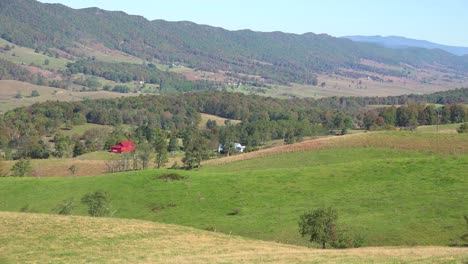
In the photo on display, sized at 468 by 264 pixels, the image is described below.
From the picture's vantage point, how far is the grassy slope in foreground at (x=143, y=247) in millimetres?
37938

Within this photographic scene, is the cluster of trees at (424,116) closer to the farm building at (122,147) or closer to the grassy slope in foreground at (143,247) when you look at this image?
the farm building at (122,147)

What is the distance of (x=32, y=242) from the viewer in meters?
46.5

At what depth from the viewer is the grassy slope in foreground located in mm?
37938

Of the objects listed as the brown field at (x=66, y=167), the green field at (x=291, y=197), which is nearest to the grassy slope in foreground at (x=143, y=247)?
the green field at (x=291, y=197)

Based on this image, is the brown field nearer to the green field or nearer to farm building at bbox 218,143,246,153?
farm building at bbox 218,143,246,153

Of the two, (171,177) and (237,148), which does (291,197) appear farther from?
(237,148)

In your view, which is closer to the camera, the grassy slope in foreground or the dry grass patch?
the grassy slope in foreground

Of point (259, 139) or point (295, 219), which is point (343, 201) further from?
point (259, 139)

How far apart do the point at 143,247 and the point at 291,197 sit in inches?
1225

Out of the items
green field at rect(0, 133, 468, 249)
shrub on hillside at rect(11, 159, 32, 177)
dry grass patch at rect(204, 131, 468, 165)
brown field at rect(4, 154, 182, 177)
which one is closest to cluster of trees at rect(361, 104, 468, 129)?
dry grass patch at rect(204, 131, 468, 165)

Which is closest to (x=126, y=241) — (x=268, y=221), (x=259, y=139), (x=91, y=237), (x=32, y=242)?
(x=91, y=237)

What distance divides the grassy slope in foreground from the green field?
10.7 metres

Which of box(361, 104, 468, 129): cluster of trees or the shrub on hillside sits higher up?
box(361, 104, 468, 129): cluster of trees

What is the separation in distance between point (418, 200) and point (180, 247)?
32592 millimetres
